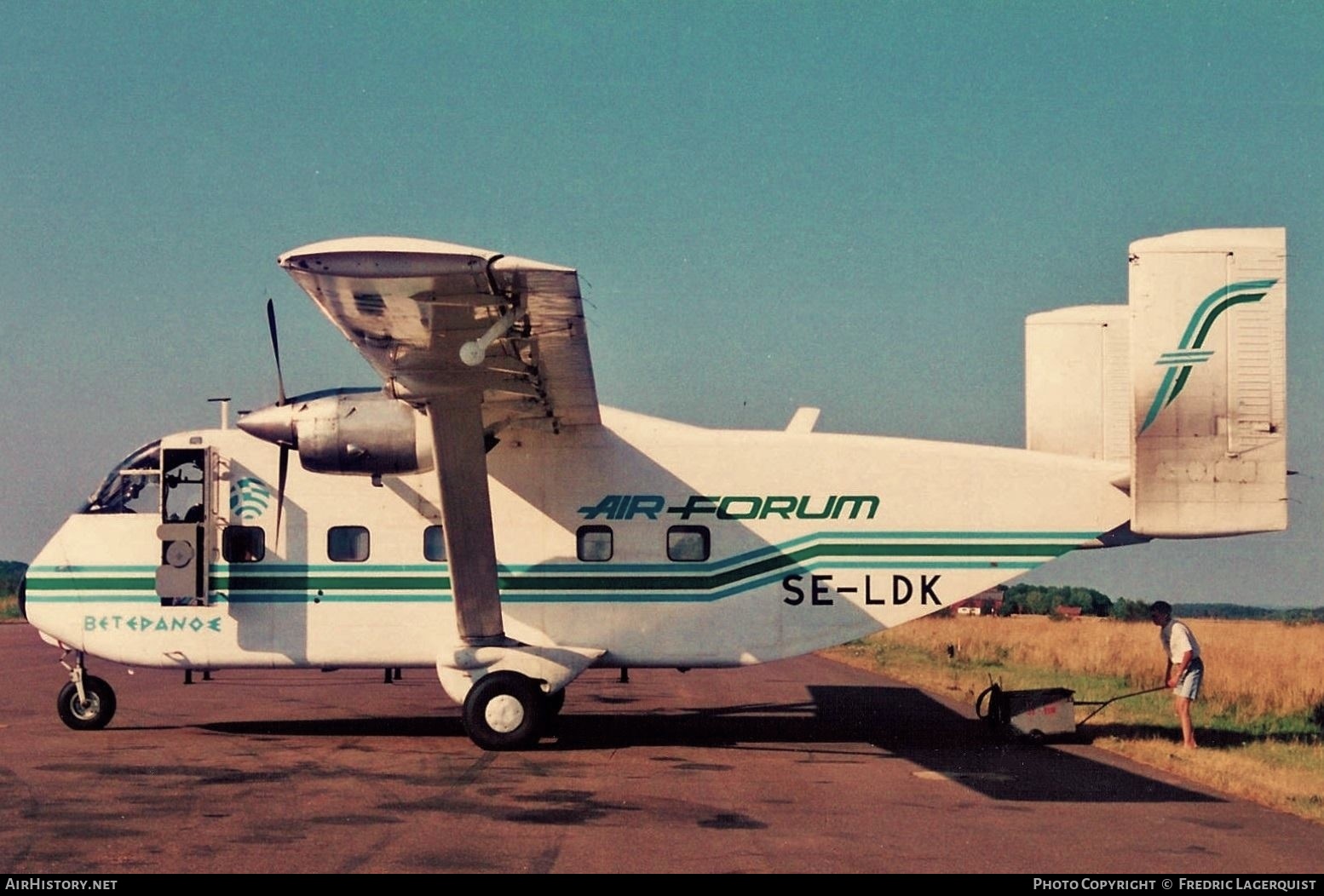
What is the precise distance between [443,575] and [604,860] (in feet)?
22.9

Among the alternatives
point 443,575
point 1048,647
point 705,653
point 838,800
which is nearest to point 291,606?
point 443,575

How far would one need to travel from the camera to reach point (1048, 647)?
98.3 feet

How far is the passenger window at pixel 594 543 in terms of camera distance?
14594mm

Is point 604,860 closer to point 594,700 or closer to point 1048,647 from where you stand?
point 594,700

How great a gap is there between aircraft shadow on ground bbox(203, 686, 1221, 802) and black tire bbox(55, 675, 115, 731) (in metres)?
1.20

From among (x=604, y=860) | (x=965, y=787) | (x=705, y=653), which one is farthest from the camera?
(x=705, y=653)

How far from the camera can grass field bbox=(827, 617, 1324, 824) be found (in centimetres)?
1245

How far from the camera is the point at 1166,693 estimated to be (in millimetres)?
20094

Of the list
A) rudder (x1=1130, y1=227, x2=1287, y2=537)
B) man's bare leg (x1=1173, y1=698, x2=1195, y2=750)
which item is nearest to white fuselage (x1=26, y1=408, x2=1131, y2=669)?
rudder (x1=1130, y1=227, x2=1287, y2=537)

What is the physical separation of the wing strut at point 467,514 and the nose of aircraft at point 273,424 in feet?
5.40

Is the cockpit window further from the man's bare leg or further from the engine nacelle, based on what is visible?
the man's bare leg

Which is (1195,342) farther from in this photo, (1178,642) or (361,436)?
(361,436)

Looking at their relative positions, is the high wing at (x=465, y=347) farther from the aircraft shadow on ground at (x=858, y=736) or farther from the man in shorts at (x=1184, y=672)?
the man in shorts at (x=1184, y=672)

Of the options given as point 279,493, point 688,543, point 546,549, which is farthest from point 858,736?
point 279,493
